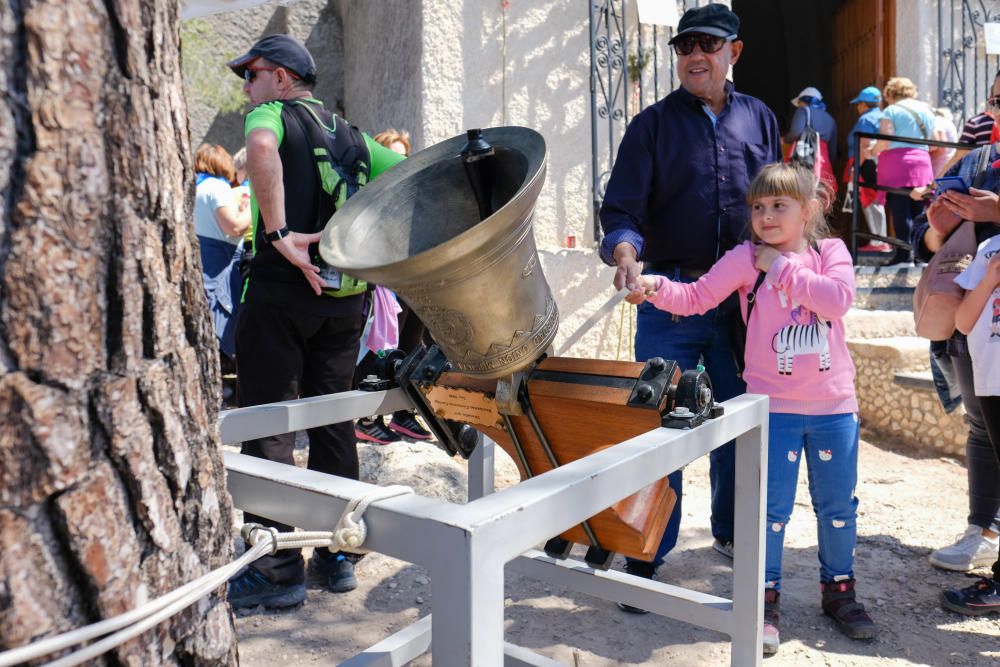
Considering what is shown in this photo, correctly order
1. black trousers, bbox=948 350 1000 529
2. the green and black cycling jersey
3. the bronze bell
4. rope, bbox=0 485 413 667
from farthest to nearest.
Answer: black trousers, bbox=948 350 1000 529 < the green and black cycling jersey < the bronze bell < rope, bbox=0 485 413 667

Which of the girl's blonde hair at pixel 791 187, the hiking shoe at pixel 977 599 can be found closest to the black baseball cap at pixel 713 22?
the girl's blonde hair at pixel 791 187

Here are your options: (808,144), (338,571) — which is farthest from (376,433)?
(808,144)

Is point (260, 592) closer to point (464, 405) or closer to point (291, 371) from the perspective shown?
point (291, 371)

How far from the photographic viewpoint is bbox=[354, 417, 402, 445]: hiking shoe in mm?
4500

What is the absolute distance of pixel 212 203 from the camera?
176 inches

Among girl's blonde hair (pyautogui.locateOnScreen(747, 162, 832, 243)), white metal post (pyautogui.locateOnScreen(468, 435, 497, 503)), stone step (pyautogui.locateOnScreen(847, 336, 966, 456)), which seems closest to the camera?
white metal post (pyautogui.locateOnScreen(468, 435, 497, 503))

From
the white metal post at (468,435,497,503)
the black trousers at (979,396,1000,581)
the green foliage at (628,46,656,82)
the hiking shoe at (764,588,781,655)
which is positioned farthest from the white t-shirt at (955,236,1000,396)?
the green foliage at (628,46,656,82)

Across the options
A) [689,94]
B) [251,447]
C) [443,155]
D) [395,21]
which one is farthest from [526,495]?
[395,21]

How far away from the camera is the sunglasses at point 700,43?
8.59ft

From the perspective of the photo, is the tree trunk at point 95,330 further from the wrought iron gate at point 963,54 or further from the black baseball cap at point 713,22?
the wrought iron gate at point 963,54

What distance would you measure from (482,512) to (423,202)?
0.85m

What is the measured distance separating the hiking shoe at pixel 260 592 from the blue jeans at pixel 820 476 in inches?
60.1

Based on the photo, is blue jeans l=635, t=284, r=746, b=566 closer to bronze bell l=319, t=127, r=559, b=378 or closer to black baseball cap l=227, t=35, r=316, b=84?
bronze bell l=319, t=127, r=559, b=378

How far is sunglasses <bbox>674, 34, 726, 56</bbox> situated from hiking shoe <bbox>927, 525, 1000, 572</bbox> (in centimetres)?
199
